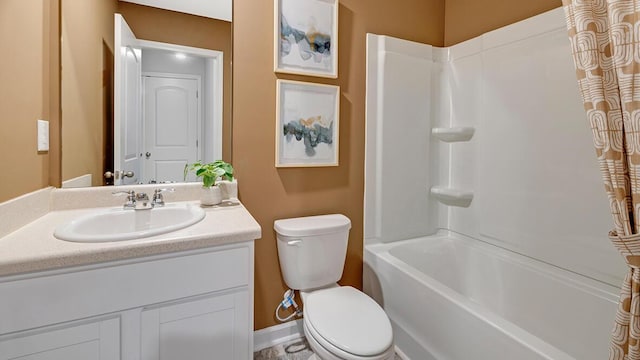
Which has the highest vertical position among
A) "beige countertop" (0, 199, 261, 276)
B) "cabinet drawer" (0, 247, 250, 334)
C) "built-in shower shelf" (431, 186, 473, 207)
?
"built-in shower shelf" (431, 186, 473, 207)

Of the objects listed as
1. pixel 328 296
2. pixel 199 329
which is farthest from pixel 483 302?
pixel 199 329

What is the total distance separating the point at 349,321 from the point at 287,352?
658 millimetres

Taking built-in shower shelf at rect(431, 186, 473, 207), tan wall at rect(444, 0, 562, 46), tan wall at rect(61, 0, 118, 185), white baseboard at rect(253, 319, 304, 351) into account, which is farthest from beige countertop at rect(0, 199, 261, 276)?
tan wall at rect(444, 0, 562, 46)

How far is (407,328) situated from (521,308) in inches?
27.2

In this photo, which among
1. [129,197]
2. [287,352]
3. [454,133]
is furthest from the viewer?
[454,133]

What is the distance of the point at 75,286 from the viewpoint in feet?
3.05

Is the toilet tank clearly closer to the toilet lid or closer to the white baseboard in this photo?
the toilet lid

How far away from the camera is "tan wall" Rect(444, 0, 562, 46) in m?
1.74

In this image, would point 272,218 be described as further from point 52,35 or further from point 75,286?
point 52,35

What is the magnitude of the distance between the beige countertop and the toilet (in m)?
0.43

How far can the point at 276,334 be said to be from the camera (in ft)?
6.04

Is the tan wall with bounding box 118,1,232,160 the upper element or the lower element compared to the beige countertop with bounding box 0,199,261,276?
upper

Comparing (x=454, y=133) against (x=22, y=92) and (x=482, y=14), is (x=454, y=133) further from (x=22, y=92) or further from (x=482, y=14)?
(x=22, y=92)

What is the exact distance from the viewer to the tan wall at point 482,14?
174cm
